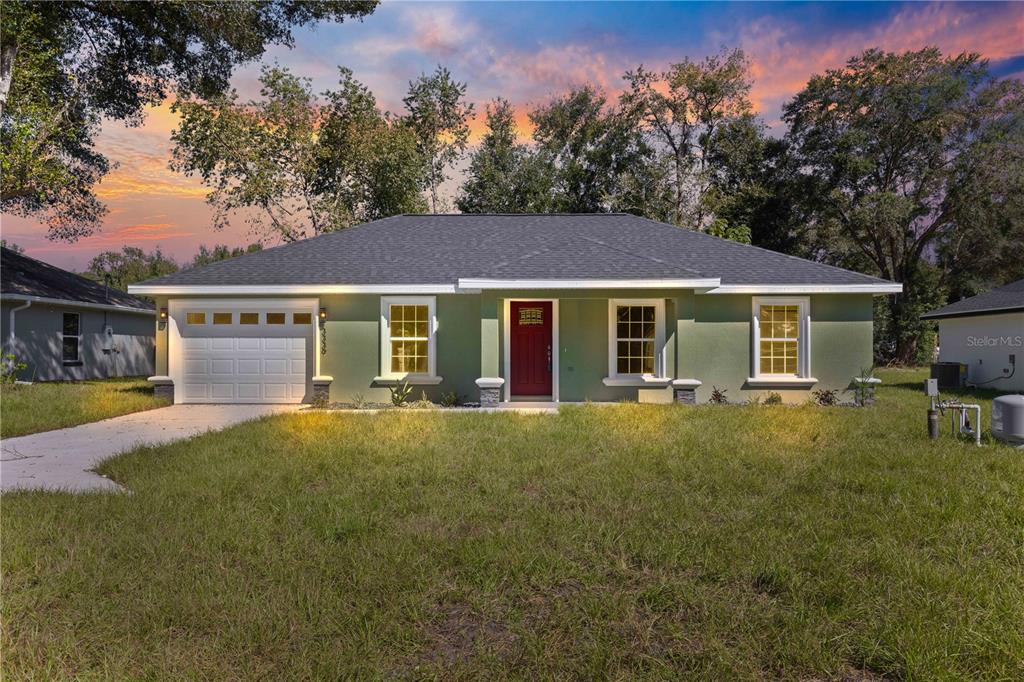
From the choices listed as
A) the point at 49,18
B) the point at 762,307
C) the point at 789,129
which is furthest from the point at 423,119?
the point at 762,307

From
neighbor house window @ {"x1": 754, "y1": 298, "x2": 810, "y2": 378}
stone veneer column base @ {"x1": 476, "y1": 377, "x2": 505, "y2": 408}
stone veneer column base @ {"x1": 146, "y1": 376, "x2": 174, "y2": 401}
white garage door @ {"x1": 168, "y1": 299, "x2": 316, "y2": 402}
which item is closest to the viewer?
stone veneer column base @ {"x1": 476, "y1": 377, "x2": 505, "y2": 408}

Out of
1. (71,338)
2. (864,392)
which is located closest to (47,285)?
(71,338)

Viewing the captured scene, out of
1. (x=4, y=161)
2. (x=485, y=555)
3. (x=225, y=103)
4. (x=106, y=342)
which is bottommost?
(x=485, y=555)

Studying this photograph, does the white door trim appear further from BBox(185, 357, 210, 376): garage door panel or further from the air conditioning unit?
the air conditioning unit

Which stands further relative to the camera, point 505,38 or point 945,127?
point 945,127

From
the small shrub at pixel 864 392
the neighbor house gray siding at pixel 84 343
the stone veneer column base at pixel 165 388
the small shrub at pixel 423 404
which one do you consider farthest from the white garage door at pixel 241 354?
the small shrub at pixel 864 392

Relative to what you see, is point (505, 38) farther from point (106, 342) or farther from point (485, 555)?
point (106, 342)

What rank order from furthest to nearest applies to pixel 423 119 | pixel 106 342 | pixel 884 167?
pixel 423 119
pixel 884 167
pixel 106 342

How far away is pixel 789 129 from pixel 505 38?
21538 mm

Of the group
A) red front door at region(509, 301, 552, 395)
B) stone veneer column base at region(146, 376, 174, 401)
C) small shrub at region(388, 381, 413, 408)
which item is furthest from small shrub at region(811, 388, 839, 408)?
stone veneer column base at region(146, 376, 174, 401)

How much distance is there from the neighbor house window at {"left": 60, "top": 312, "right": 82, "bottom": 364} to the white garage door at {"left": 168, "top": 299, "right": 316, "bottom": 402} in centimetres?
973

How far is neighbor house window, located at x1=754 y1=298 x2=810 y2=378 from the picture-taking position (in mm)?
12281

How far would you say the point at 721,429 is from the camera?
27.3ft

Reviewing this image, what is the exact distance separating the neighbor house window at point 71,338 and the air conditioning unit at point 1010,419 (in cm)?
2467
